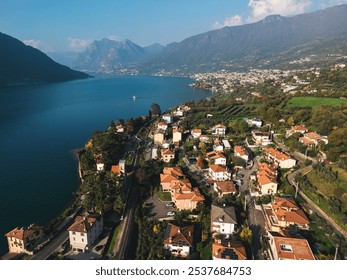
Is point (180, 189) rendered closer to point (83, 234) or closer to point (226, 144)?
point (83, 234)

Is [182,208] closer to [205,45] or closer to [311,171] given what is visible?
[311,171]

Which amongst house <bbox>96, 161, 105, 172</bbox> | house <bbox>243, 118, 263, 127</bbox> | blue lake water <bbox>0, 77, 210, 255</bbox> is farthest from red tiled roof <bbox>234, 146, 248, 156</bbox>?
blue lake water <bbox>0, 77, 210, 255</bbox>

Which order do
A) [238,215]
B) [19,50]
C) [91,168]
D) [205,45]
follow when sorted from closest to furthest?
[238,215], [91,168], [19,50], [205,45]

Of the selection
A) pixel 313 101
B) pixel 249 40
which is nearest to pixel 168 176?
pixel 313 101

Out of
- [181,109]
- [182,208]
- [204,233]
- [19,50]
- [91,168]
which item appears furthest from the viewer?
[19,50]

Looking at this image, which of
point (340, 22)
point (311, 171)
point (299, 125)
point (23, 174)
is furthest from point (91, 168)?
point (340, 22)
